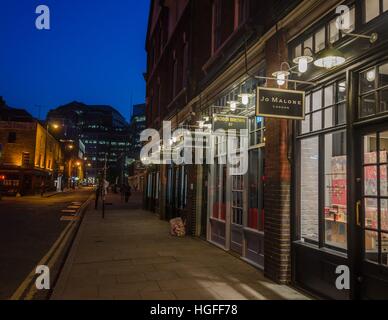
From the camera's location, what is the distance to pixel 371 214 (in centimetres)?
515

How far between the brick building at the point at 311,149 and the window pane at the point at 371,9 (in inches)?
0.7

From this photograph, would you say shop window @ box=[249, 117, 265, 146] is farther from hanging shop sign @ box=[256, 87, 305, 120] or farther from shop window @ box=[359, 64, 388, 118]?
shop window @ box=[359, 64, 388, 118]

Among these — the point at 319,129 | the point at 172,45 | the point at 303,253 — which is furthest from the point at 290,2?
the point at 172,45

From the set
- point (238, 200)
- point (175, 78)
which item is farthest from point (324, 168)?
point (175, 78)

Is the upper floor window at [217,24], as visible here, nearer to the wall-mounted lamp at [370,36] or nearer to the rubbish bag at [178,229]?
the rubbish bag at [178,229]

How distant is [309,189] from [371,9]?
3.04 m

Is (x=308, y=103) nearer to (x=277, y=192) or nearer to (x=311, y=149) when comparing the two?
(x=311, y=149)

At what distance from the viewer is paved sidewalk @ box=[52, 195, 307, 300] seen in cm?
630

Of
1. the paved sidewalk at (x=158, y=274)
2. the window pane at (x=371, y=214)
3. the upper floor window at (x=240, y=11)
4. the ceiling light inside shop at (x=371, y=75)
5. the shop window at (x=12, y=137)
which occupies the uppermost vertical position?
the shop window at (x=12, y=137)

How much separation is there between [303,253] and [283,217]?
73 cm

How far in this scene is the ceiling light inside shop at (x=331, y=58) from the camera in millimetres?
5219

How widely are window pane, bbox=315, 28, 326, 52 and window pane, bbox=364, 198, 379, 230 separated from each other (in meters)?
2.72

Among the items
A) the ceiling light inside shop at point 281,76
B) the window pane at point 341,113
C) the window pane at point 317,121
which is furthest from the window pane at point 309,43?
the window pane at point 341,113

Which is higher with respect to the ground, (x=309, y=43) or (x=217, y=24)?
(x=217, y=24)
